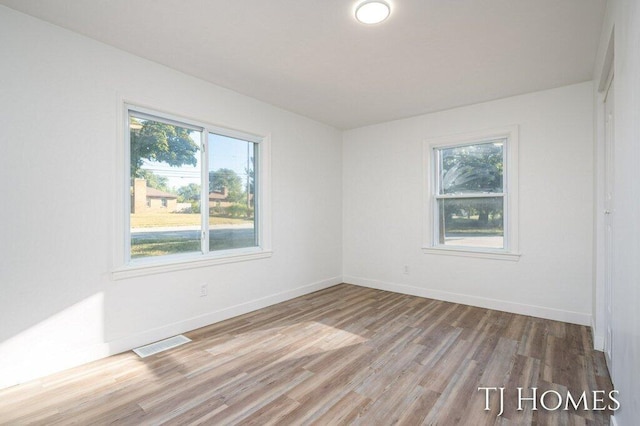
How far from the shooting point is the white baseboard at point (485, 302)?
11.3ft

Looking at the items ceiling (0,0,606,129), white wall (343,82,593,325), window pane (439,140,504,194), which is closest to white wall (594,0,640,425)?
ceiling (0,0,606,129)

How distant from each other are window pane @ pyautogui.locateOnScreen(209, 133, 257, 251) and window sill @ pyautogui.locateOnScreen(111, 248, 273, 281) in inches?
5.5

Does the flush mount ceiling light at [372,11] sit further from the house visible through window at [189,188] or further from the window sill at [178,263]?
the window sill at [178,263]

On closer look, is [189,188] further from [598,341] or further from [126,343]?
[598,341]

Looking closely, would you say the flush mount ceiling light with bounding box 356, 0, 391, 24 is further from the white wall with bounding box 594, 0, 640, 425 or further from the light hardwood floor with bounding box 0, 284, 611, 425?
the light hardwood floor with bounding box 0, 284, 611, 425

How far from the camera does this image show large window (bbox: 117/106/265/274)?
9.75ft

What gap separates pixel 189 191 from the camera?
11.0 feet

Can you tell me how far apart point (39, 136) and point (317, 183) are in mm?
3306

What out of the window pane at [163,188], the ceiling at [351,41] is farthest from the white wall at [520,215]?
the window pane at [163,188]

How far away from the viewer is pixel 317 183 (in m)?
4.91

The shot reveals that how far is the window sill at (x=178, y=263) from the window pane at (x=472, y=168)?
2.79 meters

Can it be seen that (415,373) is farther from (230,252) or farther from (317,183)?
(317,183)

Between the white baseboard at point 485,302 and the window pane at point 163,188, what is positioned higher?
the window pane at point 163,188

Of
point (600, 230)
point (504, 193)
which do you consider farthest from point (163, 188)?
point (600, 230)
